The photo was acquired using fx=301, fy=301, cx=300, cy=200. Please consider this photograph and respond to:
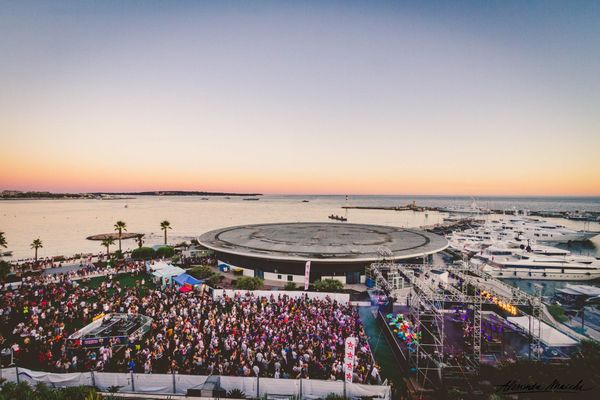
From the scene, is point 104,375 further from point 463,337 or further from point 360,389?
point 463,337

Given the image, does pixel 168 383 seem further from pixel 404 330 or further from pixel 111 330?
pixel 404 330

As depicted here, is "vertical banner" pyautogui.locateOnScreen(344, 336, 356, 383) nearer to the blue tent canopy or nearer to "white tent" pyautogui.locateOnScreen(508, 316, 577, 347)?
"white tent" pyautogui.locateOnScreen(508, 316, 577, 347)

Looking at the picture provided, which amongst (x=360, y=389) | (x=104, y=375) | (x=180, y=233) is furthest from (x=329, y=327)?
(x=180, y=233)

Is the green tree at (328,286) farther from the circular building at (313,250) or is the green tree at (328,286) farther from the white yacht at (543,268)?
the white yacht at (543,268)

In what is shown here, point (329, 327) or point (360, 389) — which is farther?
point (329, 327)

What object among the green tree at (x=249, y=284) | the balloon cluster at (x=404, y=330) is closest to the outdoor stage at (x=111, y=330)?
the green tree at (x=249, y=284)

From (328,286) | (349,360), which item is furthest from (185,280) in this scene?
(349,360)
